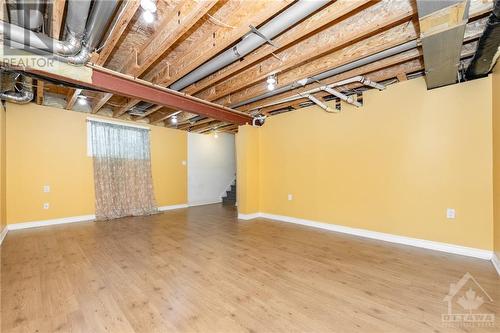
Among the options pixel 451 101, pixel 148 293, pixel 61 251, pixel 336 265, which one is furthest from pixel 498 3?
pixel 61 251

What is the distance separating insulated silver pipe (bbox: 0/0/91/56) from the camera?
1.71m

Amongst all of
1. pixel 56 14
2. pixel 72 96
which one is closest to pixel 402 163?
pixel 56 14

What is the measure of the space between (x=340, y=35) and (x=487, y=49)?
146 centimetres

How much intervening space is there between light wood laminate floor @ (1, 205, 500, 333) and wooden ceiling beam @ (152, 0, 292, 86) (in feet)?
8.42

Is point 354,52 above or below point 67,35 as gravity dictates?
above

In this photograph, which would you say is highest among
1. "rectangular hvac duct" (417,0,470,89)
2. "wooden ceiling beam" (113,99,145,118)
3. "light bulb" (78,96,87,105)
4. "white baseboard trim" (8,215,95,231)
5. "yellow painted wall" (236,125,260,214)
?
"light bulb" (78,96,87,105)

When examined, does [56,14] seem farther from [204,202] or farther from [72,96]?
[204,202]

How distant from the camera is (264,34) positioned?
2225mm

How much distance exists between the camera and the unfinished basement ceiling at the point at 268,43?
6.68ft

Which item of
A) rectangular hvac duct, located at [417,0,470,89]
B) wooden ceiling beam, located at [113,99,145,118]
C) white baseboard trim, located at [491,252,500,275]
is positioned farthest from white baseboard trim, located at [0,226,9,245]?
white baseboard trim, located at [491,252,500,275]

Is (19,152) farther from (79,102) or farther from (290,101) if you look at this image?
(290,101)

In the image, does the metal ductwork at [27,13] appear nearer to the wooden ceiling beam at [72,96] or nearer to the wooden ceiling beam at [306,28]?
the wooden ceiling beam at [306,28]

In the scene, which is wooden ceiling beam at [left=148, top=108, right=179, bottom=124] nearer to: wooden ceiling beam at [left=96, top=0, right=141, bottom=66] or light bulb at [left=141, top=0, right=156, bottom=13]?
wooden ceiling beam at [left=96, top=0, right=141, bottom=66]

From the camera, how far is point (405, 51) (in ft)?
8.92
